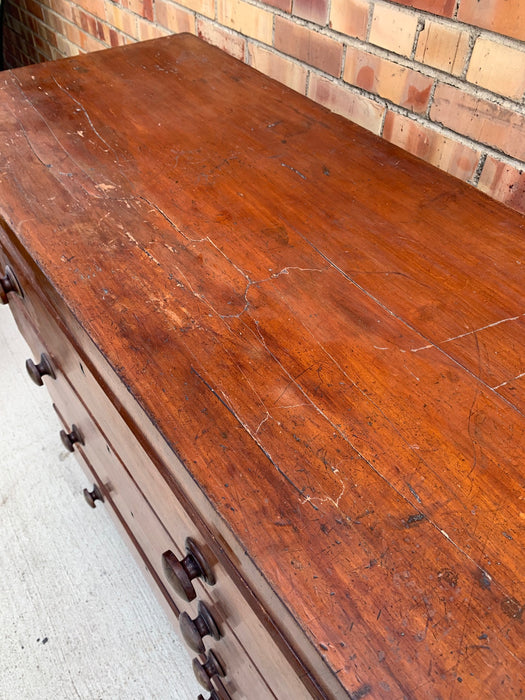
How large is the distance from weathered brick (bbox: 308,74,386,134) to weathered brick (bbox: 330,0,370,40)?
3.7 inches

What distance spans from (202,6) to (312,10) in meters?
0.43

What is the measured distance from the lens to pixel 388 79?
97 cm

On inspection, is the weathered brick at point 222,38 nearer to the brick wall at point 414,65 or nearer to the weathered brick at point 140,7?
the brick wall at point 414,65

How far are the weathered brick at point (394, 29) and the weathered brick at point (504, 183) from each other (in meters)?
0.24

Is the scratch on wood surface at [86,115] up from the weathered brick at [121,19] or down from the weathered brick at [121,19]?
up

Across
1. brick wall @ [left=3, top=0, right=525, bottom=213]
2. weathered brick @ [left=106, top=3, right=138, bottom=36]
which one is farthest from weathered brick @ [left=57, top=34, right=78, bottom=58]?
brick wall @ [left=3, top=0, right=525, bottom=213]

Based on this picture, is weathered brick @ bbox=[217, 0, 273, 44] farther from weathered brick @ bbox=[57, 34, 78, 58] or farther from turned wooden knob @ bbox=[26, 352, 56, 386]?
weathered brick @ bbox=[57, 34, 78, 58]

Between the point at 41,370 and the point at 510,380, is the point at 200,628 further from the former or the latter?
the point at 41,370

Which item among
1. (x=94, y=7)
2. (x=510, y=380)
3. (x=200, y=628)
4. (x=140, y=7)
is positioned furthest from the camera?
(x=94, y=7)

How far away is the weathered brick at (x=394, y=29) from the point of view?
2.92ft

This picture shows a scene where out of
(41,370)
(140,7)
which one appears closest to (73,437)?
(41,370)

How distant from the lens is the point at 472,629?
40 centimetres

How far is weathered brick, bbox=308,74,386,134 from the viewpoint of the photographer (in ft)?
3.34

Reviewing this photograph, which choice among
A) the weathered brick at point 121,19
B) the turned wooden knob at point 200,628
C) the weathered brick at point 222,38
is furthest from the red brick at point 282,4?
the turned wooden knob at point 200,628
